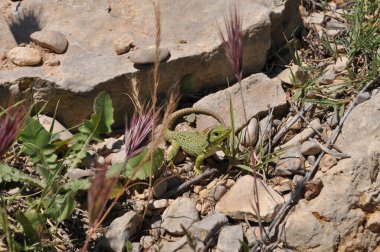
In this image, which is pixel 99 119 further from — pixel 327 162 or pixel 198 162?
pixel 327 162

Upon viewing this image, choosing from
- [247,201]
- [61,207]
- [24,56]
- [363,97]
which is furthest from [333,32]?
[61,207]

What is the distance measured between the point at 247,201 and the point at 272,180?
403 millimetres

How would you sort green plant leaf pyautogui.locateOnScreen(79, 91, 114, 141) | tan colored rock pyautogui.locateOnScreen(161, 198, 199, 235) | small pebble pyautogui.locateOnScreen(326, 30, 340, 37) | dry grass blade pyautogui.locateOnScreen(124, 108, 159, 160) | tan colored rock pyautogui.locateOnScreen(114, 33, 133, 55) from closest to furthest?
1. dry grass blade pyautogui.locateOnScreen(124, 108, 159, 160)
2. tan colored rock pyautogui.locateOnScreen(161, 198, 199, 235)
3. green plant leaf pyautogui.locateOnScreen(79, 91, 114, 141)
4. tan colored rock pyautogui.locateOnScreen(114, 33, 133, 55)
5. small pebble pyautogui.locateOnScreen(326, 30, 340, 37)

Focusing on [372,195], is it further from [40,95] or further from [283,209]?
[40,95]

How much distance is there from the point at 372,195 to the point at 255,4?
2059 mm

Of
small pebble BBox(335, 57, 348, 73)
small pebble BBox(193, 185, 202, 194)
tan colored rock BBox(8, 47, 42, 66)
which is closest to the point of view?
small pebble BBox(193, 185, 202, 194)

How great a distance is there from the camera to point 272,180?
14.2ft

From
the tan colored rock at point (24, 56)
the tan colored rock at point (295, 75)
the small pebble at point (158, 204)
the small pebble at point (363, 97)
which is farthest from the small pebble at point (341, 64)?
the tan colored rock at point (24, 56)

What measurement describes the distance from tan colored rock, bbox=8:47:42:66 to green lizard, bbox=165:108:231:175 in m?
1.20

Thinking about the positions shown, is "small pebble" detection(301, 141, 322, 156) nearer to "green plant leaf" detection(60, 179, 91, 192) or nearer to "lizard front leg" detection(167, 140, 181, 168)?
"lizard front leg" detection(167, 140, 181, 168)

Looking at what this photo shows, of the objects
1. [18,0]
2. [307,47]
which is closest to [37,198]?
[18,0]

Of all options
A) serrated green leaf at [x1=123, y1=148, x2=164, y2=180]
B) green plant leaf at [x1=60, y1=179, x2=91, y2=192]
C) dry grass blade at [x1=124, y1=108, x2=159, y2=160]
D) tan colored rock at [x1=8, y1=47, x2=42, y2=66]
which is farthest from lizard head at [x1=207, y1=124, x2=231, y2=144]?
tan colored rock at [x1=8, y1=47, x2=42, y2=66]

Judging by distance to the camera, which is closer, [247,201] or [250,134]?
[247,201]

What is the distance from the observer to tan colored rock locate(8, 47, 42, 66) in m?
4.61
